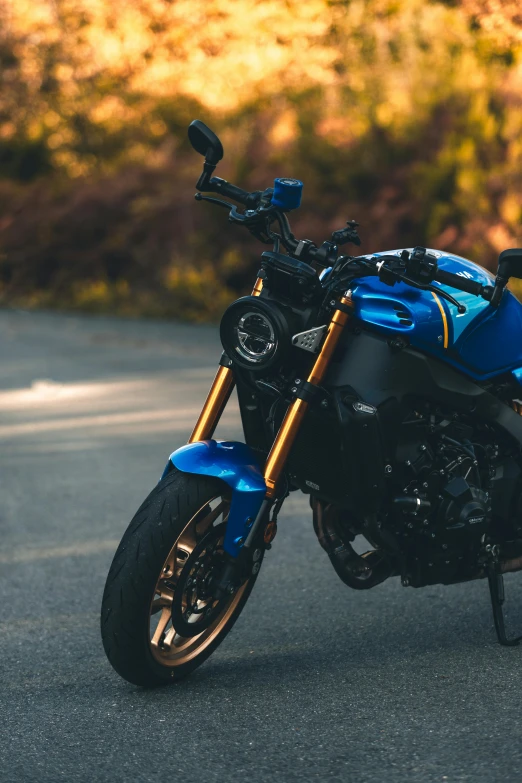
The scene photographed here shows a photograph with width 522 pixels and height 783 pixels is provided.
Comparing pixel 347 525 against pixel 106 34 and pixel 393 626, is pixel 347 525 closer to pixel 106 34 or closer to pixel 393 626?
pixel 393 626

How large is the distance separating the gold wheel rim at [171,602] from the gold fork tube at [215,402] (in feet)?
0.81

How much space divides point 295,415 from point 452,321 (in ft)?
1.90

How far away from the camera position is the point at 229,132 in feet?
55.1

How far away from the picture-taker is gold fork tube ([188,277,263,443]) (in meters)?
3.91

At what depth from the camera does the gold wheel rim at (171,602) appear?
3752mm

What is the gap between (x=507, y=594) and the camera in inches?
185

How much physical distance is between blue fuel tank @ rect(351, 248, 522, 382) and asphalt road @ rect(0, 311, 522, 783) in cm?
99

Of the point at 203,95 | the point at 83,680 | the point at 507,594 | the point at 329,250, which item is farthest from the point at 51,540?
the point at 203,95

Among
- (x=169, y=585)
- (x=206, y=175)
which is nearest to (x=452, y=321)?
(x=206, y=175)

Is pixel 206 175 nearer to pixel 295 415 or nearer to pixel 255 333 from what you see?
pixel 255 333

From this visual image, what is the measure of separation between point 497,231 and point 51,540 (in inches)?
333

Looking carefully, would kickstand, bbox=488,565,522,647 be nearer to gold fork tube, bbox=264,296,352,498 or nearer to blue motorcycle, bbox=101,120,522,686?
blue motorcycle, bbox=101,120,522,686

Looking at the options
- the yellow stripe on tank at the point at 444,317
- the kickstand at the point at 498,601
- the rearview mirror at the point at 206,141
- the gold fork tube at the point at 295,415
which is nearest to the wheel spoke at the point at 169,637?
the gold fork tube at the point at 295,415

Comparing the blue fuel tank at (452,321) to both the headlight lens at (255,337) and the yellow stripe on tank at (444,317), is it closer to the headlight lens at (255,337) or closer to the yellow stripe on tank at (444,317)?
the yellow stripe on tank at (444,317)
